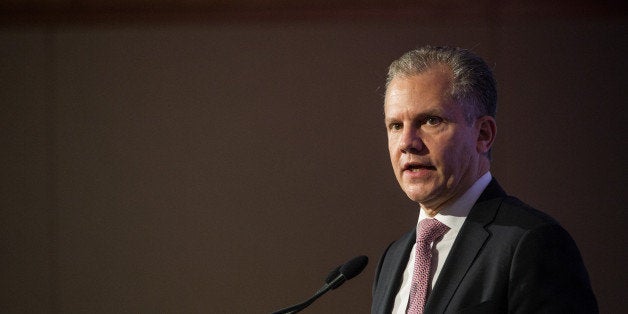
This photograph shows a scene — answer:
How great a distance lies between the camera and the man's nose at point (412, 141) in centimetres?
160

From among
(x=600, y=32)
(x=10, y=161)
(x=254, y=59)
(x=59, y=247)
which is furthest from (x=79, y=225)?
(x=600, y=32)

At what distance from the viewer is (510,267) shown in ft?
4.65

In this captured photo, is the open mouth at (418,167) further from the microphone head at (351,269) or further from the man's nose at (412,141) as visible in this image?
the microphone head at (351,269)

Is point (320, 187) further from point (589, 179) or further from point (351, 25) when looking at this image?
point (589, 179)

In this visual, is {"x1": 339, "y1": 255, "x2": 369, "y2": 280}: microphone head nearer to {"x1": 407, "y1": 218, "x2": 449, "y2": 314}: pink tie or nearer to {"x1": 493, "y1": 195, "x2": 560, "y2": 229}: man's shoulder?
{"x1": 407, "y1": 218, "x2": 449, "y2": 314}: pink tie

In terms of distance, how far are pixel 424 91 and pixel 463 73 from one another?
4.2 inches

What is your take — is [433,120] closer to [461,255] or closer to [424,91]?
[424,91]

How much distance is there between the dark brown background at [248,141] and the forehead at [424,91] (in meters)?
1.71

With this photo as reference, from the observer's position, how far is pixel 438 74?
1.64 m

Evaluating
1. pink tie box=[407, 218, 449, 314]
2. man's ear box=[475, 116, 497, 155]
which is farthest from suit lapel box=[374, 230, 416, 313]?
man's ear box=[475, 116, 497, 155]

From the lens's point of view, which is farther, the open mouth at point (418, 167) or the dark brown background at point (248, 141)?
the dark brown background at point (248, 141)

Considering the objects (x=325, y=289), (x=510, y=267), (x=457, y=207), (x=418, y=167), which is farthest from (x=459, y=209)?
(x=325, y=289)

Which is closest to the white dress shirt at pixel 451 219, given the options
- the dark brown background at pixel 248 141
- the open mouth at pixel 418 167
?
the open mouth at pixel 418 167

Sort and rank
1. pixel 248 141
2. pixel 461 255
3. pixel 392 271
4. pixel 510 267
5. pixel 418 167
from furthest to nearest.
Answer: pixel 248 141
pixel 392 271
pixel 418 167
pixel 461 255
pixel 510 267
